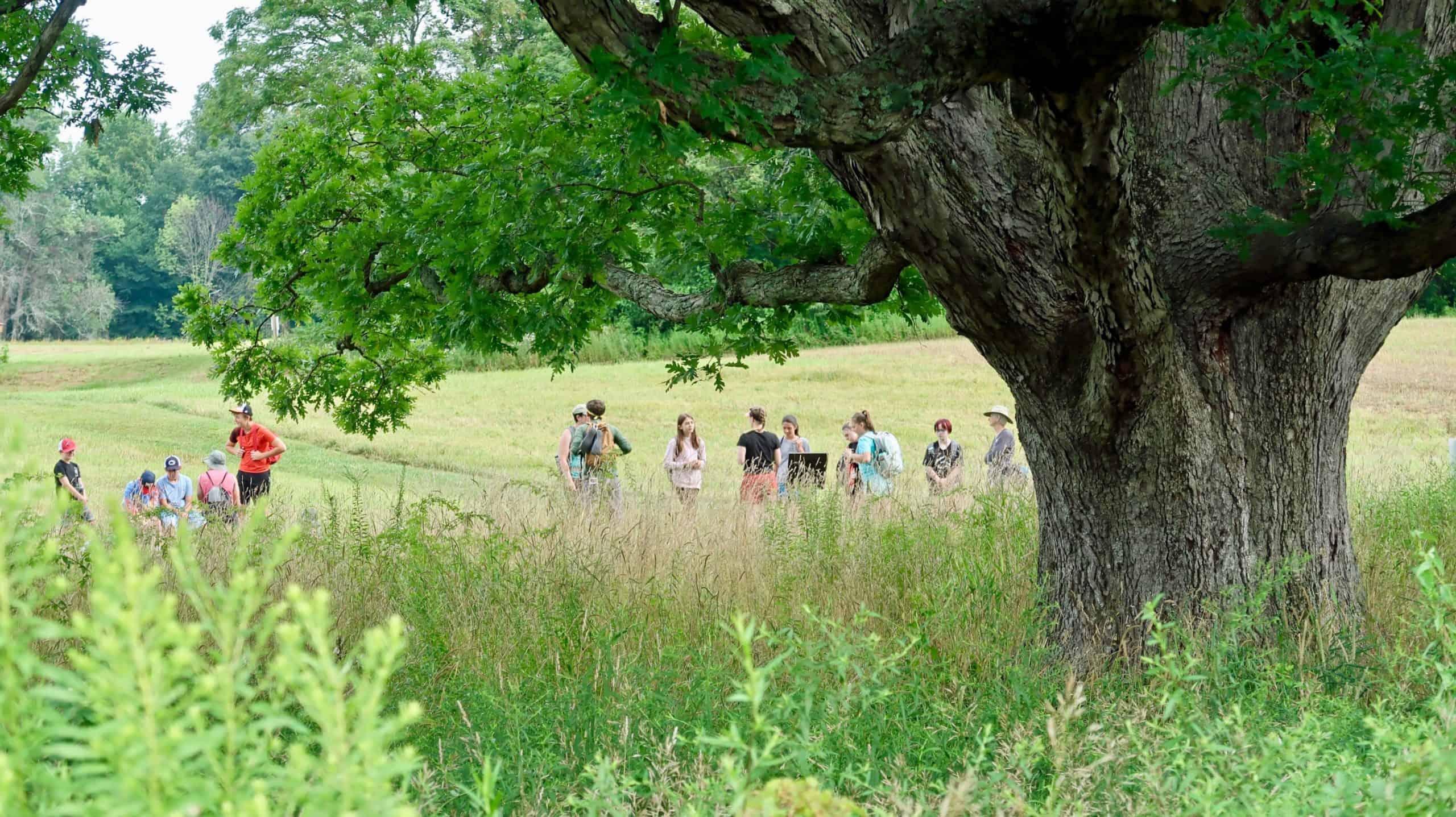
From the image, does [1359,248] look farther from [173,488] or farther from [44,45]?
[173,488]

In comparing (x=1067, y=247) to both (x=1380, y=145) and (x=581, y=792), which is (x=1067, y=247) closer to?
(x=1380, y=145)

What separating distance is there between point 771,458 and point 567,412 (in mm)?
22877

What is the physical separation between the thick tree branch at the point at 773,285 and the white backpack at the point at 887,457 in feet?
15.9

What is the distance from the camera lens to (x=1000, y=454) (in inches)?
491

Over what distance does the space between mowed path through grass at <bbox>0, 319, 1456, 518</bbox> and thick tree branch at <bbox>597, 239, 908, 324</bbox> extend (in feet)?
27.3

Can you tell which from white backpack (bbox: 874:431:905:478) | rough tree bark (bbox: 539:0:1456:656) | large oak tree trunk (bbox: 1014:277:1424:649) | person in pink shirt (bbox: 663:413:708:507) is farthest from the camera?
person in pink shirt (bbox: 663:413:708:507)

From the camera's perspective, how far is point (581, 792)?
391 centimetres

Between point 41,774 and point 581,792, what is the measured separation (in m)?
2.55

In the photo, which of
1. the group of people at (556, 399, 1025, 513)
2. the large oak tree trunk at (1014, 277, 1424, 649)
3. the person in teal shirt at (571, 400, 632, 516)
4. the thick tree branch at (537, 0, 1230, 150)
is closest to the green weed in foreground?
the large oak tree trunk at (1014, 277, 1424, 649)

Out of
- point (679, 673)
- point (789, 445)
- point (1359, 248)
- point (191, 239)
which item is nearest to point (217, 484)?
point (789, 445)

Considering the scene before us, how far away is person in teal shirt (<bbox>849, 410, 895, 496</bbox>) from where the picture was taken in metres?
12.3

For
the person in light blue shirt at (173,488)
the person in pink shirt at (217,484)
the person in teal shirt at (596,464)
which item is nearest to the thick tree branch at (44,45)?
the person in teal shirt at (596,464)

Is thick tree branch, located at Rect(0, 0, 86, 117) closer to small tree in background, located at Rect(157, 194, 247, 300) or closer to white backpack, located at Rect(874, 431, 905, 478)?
white backpack, located at Rect(874, 431, 905, 478)

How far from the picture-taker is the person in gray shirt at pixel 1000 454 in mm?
10992
